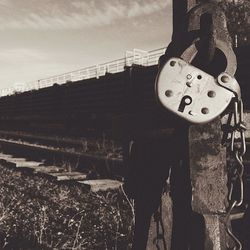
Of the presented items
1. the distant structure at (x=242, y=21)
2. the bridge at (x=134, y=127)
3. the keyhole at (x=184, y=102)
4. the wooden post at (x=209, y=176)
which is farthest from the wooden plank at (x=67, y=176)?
the keyhole at (x=184, y=102)

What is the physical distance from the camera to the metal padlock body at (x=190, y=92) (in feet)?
3.97

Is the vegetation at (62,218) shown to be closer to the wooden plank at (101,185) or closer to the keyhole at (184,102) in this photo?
the wooden plank at (101,185)

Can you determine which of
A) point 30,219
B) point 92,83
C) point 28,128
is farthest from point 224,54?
point 28,128

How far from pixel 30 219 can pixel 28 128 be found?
1427cm

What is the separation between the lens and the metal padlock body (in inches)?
47.6

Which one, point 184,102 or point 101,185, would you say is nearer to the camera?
point 184,102

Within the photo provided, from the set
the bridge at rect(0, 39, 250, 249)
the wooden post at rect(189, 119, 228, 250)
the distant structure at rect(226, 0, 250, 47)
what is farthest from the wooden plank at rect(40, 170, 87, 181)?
the wooden post at rect(189, 119, 228, 250)

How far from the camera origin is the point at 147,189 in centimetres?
151

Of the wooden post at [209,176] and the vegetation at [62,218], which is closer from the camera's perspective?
the wooden post at [209,176]

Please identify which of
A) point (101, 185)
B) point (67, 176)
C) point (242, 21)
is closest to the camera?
point (242, 21)

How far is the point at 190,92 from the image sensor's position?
1.22m

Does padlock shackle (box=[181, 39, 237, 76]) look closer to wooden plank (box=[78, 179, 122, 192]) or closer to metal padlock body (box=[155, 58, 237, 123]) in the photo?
metal padlock body (box=[155, 58, 237, 123])

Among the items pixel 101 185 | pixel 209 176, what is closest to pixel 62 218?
pixel 101 185

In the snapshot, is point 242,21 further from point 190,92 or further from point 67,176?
point 67,176
